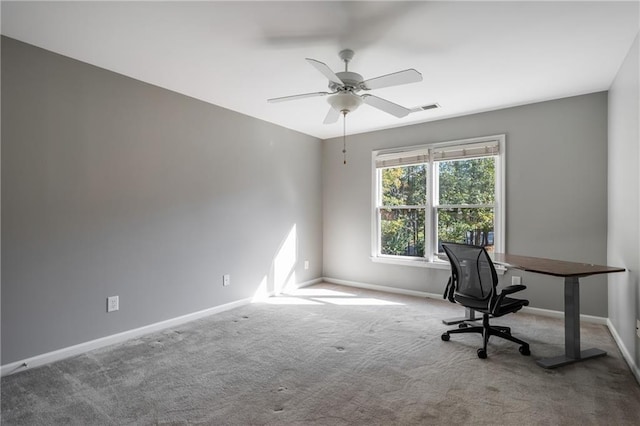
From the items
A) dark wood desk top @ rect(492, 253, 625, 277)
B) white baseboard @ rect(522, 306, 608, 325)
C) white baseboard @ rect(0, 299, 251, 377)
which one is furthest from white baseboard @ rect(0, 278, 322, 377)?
white baseboard @ rect(522, 306, 608, 325)

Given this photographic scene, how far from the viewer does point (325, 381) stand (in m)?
2.37

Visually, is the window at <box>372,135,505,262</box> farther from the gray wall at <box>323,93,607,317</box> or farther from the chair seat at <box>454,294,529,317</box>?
the chair seat at <box>454,294,529,317</box>

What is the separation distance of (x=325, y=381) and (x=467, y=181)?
323 centimetres

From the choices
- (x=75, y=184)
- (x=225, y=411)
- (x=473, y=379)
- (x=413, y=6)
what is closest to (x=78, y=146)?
(x=75, y=184)

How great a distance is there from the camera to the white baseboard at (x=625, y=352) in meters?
2.39

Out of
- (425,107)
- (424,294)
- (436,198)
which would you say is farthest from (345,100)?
(424,294)

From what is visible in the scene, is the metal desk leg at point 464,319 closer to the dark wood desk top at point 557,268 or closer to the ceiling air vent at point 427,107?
the dark wood desk top at point 557,268

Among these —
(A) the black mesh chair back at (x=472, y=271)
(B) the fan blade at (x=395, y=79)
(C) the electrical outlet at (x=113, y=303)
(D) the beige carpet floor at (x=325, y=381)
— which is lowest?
(D) the beige carpet floor at (x=325, y=381)

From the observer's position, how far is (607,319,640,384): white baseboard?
239cm

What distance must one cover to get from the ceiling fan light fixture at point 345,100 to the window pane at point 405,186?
2.32m

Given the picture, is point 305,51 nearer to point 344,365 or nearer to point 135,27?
point 135,27

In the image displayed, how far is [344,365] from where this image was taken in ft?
8.61

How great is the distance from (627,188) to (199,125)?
13.5 feet

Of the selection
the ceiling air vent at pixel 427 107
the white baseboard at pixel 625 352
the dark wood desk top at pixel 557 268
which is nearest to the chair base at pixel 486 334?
the dark wood desk top at pixel 557 268
